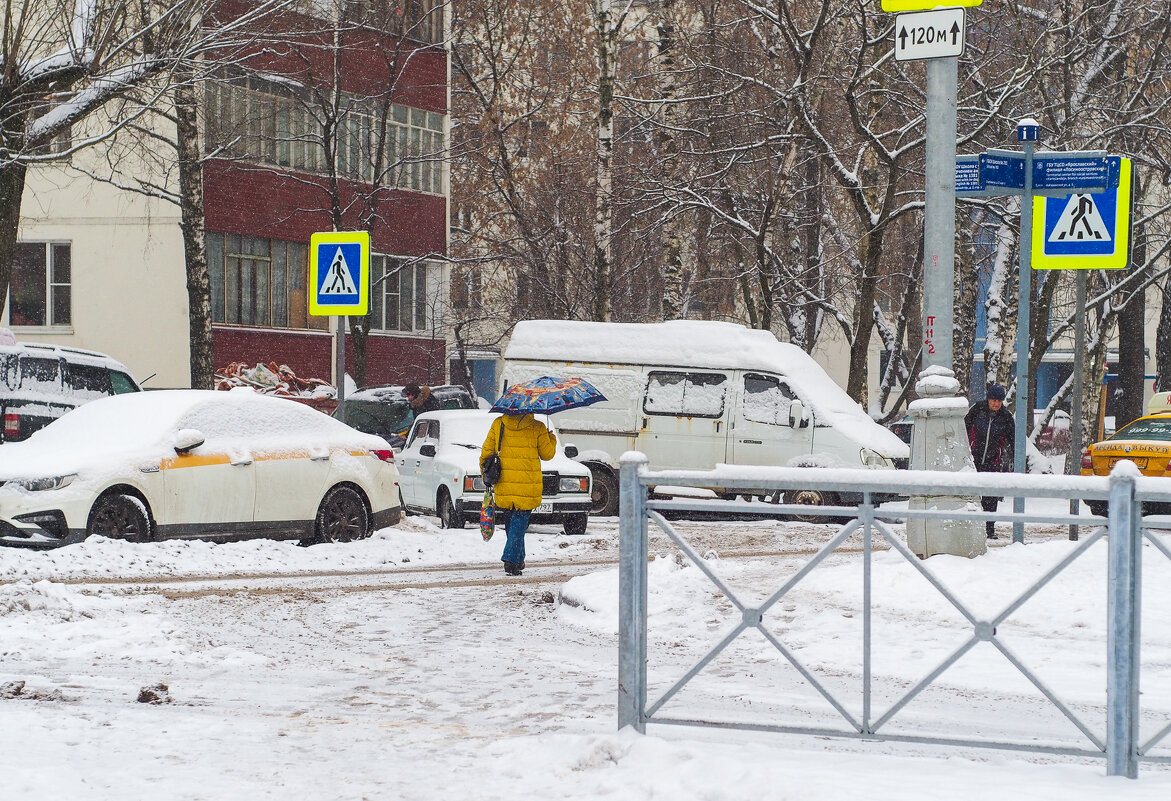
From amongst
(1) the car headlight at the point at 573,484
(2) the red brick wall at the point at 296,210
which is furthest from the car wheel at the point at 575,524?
(2) the red brick wall at the point at 296,210

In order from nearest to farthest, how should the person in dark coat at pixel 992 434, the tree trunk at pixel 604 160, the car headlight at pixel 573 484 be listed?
the person in dark coat at pixel 992 434 < the car headlight at pixel 573 484 < the tree trunk at pixel 604 160

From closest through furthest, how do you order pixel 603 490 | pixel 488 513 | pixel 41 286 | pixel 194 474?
pixel 194 474
pixel 488 513
pixel 603 490
pixel 41 286

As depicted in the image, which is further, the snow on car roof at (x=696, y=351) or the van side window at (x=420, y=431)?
the snow on car roof at (x=696, y=351)

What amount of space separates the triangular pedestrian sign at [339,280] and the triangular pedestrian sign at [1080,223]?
700 cm

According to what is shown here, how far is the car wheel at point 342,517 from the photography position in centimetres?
1535

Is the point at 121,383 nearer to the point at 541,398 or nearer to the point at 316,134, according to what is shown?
the point at 541,398

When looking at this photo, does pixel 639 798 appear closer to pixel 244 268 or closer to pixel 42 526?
pixel 42 526

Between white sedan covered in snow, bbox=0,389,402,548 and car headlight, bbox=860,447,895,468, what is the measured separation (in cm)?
631

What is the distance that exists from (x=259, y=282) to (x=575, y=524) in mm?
18233

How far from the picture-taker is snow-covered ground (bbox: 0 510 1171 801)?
584 cm

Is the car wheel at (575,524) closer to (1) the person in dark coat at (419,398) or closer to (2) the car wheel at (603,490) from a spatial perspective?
(2) the car wheel at (603,490)

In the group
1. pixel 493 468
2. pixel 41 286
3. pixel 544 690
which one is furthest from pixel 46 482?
pixel 41 286

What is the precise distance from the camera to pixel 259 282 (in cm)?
3456

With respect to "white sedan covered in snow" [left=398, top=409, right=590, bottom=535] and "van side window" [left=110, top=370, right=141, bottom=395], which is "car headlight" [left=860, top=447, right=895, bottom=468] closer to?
"white sedan covered in snow" [left=398, top=409, right=590, bottom=535]
